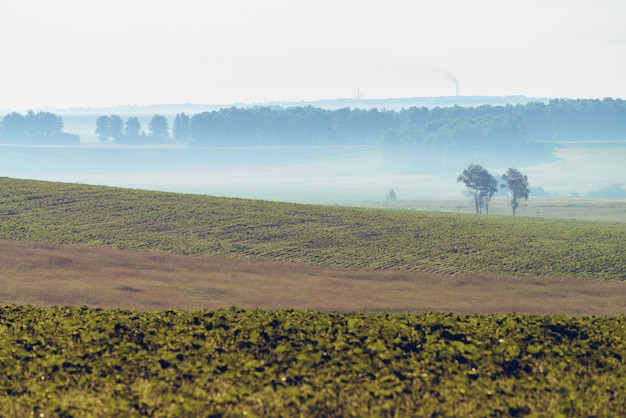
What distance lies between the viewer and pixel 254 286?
163 ft

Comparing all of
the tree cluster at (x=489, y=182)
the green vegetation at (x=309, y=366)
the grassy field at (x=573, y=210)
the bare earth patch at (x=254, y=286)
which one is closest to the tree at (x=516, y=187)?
the tree cluster at (x=489, y=182)

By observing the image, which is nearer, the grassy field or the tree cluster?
the grassy field

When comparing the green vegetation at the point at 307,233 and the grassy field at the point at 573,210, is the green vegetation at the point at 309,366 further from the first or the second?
the grassy field at the point at 573,210

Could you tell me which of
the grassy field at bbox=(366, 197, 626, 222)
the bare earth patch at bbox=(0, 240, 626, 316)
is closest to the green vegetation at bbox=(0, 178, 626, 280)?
the bare earth patch at bbox=(0, 240, 626, 316)

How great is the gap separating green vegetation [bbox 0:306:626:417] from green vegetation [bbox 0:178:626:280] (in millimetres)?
38039

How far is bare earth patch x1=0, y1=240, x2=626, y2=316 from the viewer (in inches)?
1762

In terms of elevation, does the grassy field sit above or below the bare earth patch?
above

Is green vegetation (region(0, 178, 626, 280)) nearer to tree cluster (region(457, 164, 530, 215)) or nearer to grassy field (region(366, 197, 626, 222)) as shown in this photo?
tree cluster (region(457, 164, 530, 215))

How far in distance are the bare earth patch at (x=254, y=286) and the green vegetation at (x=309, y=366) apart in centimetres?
2380

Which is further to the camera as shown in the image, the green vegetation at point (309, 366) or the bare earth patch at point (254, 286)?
the bare earth patch at point (254, 286)

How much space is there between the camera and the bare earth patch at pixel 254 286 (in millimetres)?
44750

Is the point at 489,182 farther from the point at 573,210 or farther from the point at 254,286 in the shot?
the point at 254,286

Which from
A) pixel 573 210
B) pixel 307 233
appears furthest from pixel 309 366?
pixel 573 210

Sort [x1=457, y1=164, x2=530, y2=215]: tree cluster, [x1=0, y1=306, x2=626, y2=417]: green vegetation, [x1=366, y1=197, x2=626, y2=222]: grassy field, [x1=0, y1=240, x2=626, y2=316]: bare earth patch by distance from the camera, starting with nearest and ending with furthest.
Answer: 1. [x1=0, y1=306, x2=626, y2=417]: green vegetation
2. [x1=0, y1=240, x2=626, y2=316]: bare earth patch
3. [x1=366, y1=197, x2=626, y2=222]: grassy field
4. [x1=457, y1=164, x2=530, y2=215]: tree cluster
